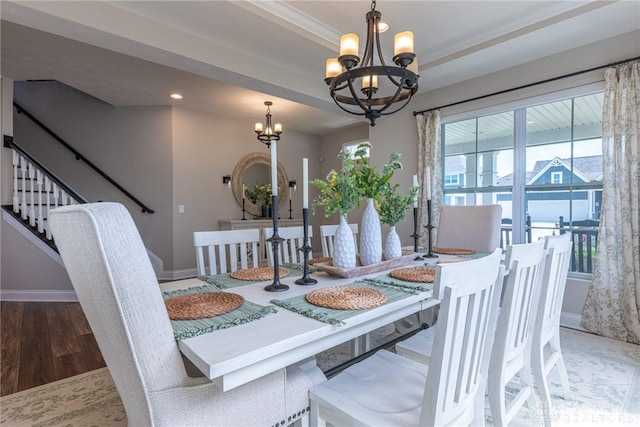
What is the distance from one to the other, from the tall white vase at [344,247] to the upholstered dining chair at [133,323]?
2.79ft

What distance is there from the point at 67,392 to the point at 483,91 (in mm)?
4452

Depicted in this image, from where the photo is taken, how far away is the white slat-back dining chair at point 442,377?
2.81ft

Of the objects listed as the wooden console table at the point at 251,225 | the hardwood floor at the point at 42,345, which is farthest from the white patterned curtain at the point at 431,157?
the hardwood floor at the point at 42,345

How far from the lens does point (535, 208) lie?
3.23 metres

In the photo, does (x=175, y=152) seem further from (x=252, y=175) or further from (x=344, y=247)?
(x=344, y=247)

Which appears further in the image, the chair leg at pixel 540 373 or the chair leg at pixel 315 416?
the chair leg at pixel 540 373

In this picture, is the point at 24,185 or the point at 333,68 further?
the point at 24,185

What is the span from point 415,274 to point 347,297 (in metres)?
0.56

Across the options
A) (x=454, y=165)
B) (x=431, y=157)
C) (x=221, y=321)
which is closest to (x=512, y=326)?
(x=221, y=321)

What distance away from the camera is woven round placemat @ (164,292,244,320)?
3.63 ft

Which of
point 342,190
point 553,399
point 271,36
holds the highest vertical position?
point 271,36

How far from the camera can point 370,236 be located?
1.80 metres

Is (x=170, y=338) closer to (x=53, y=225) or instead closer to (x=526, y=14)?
(x=53, y=225)

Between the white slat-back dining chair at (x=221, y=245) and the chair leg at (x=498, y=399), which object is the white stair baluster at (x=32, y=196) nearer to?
the white slat-back dining chair at (x=221, y=245)
